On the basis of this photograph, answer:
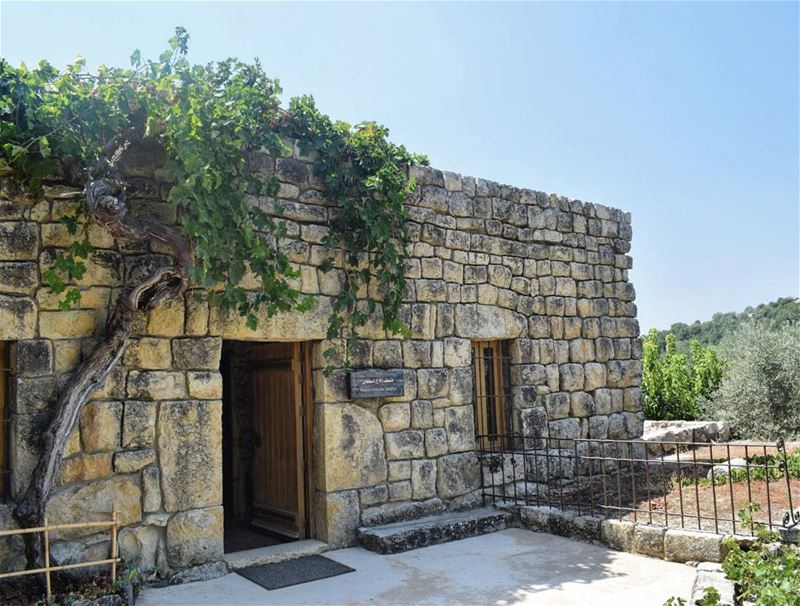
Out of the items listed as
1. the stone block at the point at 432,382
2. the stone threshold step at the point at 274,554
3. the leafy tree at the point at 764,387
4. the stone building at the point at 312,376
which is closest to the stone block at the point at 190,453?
the stone building at the point at 312,376

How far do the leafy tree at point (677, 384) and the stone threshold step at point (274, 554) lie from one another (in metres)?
10.00

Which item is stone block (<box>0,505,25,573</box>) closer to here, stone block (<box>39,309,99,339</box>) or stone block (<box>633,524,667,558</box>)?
stone block (<box>39,309,99,339</box>)

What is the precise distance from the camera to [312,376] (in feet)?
20.4

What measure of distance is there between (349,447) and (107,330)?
7.59 ft

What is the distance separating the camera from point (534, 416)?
302 inches

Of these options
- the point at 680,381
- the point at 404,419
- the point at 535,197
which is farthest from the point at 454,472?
the point at 680,381

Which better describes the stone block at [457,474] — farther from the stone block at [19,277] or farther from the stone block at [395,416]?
the stone block at [19,277]

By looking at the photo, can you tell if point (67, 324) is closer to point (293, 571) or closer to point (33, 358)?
point (33, 358)

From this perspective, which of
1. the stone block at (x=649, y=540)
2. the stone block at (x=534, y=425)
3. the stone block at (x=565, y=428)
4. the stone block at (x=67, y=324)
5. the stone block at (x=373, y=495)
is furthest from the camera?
the stone block at (x=565, y=428)

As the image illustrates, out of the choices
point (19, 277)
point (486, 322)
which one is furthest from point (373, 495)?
point (19, 277)

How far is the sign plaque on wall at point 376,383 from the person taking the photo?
6188 millimetres

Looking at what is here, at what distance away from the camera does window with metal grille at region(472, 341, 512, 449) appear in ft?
24.9

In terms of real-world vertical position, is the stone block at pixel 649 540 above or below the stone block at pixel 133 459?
below

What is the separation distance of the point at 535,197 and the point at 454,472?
338 cm
